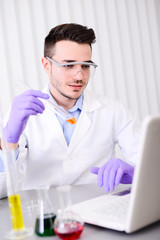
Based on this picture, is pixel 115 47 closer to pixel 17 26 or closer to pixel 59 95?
pixel 17 26

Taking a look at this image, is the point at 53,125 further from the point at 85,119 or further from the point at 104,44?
the point at 104,44

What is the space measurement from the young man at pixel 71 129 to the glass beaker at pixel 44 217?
3.05ft

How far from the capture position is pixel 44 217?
90cm

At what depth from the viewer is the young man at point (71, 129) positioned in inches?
78.4

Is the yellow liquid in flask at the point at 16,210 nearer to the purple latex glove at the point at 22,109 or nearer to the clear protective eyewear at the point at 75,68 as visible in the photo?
the purple latex glove at the point at 22,109

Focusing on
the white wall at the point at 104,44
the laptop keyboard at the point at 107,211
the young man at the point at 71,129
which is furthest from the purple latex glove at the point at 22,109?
the white wall at the point at 104,44

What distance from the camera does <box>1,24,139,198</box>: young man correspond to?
6.53 feet

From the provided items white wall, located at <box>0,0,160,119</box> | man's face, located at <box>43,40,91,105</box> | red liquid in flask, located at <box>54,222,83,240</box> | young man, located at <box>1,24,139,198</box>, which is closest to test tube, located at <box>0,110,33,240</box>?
red liquid in flask, located at <box>54,222,83,240</box>

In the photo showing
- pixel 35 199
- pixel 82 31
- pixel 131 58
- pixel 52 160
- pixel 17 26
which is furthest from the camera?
pixel 131 58

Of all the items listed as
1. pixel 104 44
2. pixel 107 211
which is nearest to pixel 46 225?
pixel 107 211

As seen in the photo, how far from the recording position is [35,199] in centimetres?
142

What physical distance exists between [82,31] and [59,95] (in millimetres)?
461

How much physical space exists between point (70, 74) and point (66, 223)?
52.8 inches

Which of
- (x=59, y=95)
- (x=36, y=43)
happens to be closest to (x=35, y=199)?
(x=59, y=95)
